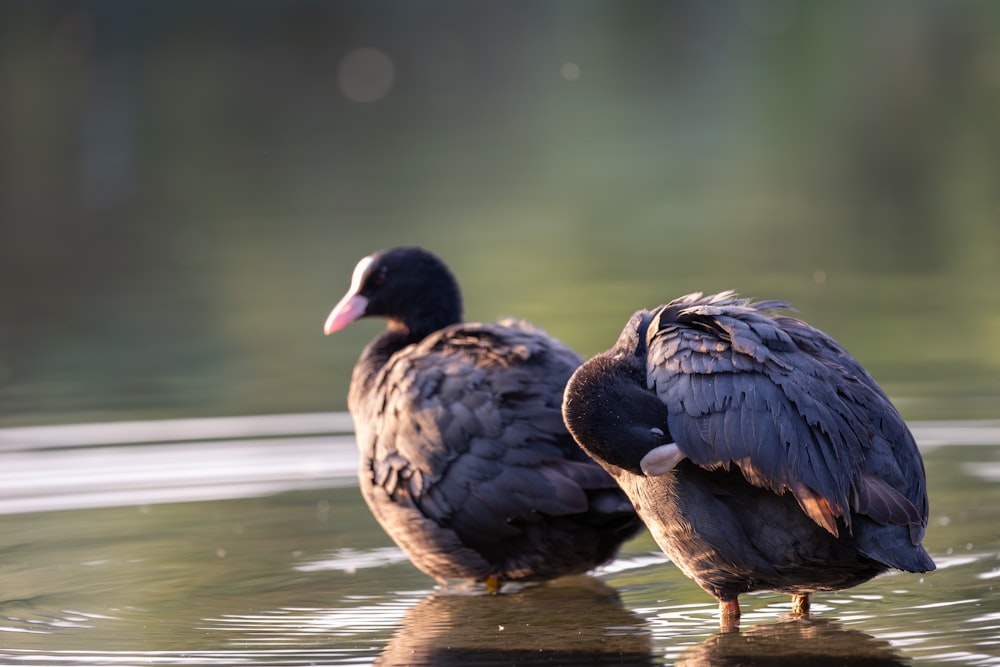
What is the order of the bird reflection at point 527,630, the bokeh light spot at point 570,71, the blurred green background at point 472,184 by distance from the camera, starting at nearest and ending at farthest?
the bird reflection at point 527,630, the blurred green background at point 472,184, the bokeh light spot at point 570,71

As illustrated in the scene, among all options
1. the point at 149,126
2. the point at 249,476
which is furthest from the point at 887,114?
the point at 249,476

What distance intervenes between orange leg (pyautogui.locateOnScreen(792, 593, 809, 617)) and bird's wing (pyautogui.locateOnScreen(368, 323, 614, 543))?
2.82 feet

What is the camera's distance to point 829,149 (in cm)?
2134

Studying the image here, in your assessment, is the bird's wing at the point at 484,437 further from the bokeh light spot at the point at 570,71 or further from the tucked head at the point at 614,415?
the bokeh light spot at the point at 570,71

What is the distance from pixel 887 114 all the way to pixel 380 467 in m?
18.0

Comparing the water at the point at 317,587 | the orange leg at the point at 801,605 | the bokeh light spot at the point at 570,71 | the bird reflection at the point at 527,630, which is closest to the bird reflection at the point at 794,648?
the water at the point at 317,587

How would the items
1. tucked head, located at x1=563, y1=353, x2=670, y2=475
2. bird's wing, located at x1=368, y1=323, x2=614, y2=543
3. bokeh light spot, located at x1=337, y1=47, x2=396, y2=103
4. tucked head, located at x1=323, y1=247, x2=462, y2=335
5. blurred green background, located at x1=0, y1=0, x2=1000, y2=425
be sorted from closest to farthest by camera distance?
1. tucked head, located at x1=563, y1=353, x2=670, y2=475
2. bird's wing, located at x1=368, y1=323, x2=614, y2=543
3. tucked head, located at x1=323, y1=247, x2=462, y2=335
4. blurred green background, located at x1=0, y1=0, x2=1000, y2=425
5. bokeh light spot, located at x1=337, y1=47, x2=396, y2=103

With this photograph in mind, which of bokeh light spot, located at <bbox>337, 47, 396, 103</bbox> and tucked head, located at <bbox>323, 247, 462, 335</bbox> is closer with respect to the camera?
tucked head, located at <bbox>323, 247, 462, 335</bbox>

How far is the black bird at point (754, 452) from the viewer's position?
18.0ft

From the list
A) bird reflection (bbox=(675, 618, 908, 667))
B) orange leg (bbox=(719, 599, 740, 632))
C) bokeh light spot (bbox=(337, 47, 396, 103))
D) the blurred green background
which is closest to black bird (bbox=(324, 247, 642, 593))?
orange leg (bbox=(719, 599, 740, 632))

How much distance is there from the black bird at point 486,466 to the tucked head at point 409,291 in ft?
2.56

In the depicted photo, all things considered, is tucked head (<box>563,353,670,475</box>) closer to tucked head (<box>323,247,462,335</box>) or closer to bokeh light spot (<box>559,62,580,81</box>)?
tucked head (<box>323,247,462,335</box>)

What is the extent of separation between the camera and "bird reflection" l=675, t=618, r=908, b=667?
18.3ft

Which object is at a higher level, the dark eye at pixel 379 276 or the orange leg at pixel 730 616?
the dark eye at pixel 379 276
